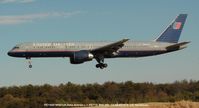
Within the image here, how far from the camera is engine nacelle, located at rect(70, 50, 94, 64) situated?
71688 millimetres

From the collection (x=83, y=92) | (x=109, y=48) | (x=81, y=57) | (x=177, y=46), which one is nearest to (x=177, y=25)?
(x=177, y=46)

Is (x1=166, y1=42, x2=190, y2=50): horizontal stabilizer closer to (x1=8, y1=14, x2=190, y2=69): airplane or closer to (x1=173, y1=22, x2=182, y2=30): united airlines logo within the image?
(x1=8, y1=14, x2=190, y2=69): airplane

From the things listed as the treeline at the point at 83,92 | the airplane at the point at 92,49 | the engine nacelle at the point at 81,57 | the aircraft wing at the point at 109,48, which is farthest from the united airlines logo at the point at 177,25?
the treeline at the point at 83,92

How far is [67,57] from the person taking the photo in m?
75.9

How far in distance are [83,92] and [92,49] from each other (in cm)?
6675

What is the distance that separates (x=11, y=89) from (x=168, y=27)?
74.3m

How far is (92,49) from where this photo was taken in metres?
74.8

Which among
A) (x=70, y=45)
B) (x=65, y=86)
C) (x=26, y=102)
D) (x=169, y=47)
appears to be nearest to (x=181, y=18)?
(x=169, y=47)

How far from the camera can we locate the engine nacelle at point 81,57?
71.7 m

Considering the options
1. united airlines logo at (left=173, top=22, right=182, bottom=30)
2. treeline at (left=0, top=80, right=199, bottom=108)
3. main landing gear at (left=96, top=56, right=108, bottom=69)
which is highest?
united airlines logo at (left=173, top=22, right=182, bottom=30)

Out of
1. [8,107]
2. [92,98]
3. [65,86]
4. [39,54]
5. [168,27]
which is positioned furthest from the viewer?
[65,86]

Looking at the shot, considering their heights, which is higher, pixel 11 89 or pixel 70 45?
pixel 70 45

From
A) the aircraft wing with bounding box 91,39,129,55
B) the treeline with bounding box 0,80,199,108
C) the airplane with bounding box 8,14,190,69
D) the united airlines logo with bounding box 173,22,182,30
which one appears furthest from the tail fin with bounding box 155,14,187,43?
the treeline with bounding box 0,80,199,108

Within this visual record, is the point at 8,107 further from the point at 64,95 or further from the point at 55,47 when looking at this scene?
the point at 55,47
